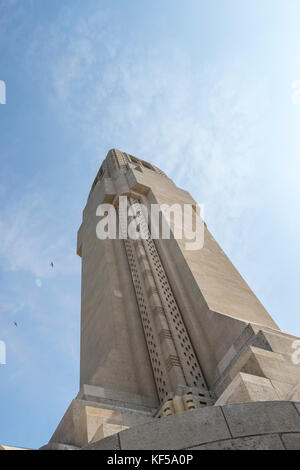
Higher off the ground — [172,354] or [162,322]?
[162,322]

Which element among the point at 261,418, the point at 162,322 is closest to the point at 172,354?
the point at 162,322

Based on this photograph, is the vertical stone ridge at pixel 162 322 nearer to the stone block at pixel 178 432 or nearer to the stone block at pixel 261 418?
Result: the stone block at pixel 261 418

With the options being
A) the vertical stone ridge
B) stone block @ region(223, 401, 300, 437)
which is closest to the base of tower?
stone block @ region(223, 401, 300, 437)

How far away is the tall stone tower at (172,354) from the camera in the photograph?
400 centimetres

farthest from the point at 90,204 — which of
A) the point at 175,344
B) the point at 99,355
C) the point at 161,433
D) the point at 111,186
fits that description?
the point at 161,433

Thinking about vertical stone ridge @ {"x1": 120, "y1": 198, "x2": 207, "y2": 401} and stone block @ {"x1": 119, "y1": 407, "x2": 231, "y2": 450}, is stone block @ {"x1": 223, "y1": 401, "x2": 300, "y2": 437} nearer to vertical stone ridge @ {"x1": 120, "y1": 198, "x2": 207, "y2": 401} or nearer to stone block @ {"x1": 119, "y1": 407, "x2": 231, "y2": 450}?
stone block @ {"x1": 119, "y1": 407, "x2": 231, "y2": 450}

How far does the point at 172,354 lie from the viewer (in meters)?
8.87

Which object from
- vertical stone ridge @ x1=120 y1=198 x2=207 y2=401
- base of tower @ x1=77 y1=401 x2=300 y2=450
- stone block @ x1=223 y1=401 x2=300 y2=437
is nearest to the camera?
base of tower @ x1=77 y1=401 x2=300 y2=450

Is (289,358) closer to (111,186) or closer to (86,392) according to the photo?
(86,392)

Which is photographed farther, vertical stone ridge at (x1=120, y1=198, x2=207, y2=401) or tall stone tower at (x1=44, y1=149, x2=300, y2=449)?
vertical stone ridge at (x1=120, y1=198, x2=207, y2=401)

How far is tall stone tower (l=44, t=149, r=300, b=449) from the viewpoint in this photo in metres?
4.00

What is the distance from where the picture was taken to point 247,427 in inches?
155

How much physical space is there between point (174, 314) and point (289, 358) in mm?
3631

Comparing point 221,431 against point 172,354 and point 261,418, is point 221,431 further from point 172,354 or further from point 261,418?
point 172,354
